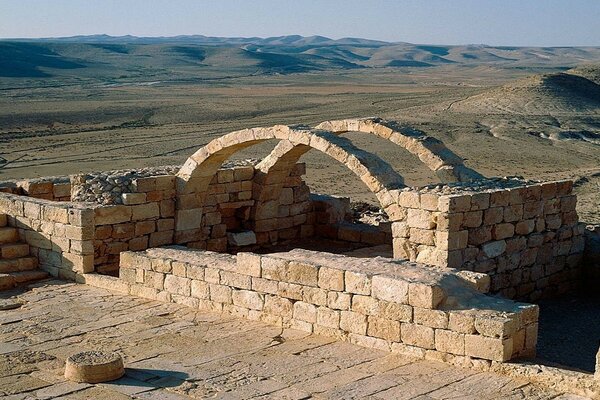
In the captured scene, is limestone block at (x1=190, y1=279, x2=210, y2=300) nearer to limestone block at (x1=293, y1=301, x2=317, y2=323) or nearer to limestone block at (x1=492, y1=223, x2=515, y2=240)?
limestone block at (x1=293, y1=301, x2=317, y2=323)

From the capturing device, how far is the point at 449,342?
833cm

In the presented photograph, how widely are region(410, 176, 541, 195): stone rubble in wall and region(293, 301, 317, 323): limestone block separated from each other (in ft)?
7.30

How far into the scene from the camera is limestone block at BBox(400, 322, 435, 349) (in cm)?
846

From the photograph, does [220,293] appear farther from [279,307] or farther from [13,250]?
[13,250]

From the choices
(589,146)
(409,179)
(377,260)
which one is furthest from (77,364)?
(589,146)

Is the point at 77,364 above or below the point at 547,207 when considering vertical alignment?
below

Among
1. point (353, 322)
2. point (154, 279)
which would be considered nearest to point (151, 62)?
point (154, 279)

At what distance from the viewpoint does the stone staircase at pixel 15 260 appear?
12305mm

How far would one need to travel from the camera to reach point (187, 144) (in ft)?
104

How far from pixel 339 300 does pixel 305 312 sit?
49 cm

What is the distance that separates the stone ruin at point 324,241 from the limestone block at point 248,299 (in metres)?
0.01

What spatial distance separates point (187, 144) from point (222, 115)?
1164cm

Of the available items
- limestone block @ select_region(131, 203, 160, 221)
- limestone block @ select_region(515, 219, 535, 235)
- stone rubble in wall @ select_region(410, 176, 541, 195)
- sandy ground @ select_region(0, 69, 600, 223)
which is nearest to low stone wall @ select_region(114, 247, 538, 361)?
stone rubble in wall @ select_region(410, 176, 541, 195)

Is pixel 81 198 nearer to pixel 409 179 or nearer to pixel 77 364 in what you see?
pixel 77 364
